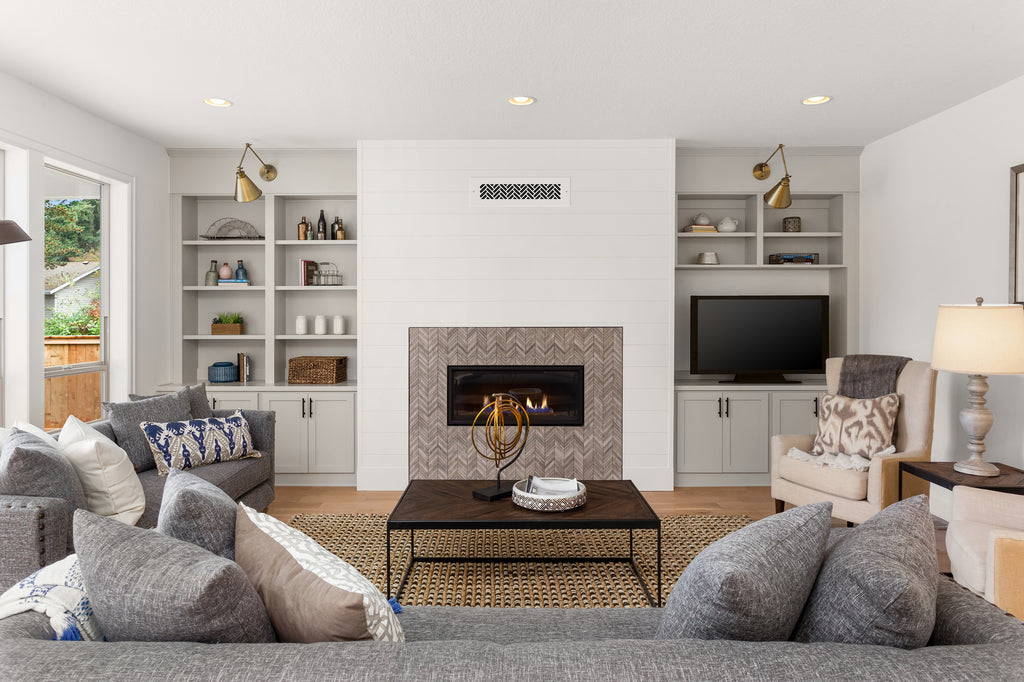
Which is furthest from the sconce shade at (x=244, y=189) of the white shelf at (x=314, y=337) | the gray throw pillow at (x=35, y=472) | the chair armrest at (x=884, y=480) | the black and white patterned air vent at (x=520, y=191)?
the chair armrest at (x=884, y=480)

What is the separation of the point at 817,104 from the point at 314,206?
3719mm

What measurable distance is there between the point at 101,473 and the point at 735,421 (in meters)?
3.98

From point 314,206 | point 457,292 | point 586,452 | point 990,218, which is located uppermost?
point 314,206

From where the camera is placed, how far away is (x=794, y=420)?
488 centimetres

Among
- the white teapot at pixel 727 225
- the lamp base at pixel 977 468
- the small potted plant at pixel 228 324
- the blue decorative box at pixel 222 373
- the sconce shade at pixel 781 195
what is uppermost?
the sconce shade at pixel 781 195

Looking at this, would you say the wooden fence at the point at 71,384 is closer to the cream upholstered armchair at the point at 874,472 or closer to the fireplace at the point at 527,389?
the fireplace at the point at 527,389

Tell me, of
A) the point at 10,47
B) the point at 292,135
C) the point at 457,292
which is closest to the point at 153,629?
the point at 10,47

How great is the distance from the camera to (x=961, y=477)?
3100 mm

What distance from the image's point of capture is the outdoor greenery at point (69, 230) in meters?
3.96

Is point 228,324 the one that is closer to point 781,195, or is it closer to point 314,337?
point 314,337

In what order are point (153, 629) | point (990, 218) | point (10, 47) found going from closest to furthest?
point (153, 629) < point (10, 47) < point (990, 218)

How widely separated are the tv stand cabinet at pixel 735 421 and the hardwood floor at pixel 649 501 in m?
0.21

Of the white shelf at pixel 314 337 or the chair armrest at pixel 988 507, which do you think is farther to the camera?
the white shelf at pixel 314 337

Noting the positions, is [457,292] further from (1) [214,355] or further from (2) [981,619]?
(2) [981,619]
